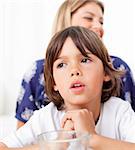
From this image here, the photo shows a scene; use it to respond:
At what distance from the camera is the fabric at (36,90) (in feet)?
4.49

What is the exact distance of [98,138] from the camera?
2.55ft

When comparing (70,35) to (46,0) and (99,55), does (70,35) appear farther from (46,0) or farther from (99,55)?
(46,0)

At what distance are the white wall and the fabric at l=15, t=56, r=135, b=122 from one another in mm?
720

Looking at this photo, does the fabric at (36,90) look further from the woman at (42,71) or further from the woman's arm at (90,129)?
the woman's arm at (90,129)

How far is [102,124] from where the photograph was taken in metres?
1.00

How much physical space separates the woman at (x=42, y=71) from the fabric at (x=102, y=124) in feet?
1.00

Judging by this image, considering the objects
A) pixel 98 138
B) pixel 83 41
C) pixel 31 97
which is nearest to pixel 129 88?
pixel 31 97

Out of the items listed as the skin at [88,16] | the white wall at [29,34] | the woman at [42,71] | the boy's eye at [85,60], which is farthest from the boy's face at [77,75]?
the white wall at [29,34]

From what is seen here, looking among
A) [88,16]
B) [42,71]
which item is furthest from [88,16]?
[42,71]

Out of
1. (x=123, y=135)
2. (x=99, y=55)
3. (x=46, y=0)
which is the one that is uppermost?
(x=46, y=0)

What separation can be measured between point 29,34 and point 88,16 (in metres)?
0.78

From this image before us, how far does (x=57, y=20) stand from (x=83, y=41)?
2.06 feet

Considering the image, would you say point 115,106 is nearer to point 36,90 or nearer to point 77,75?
point 77,75

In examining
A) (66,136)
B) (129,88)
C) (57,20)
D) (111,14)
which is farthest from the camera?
(111,14)
